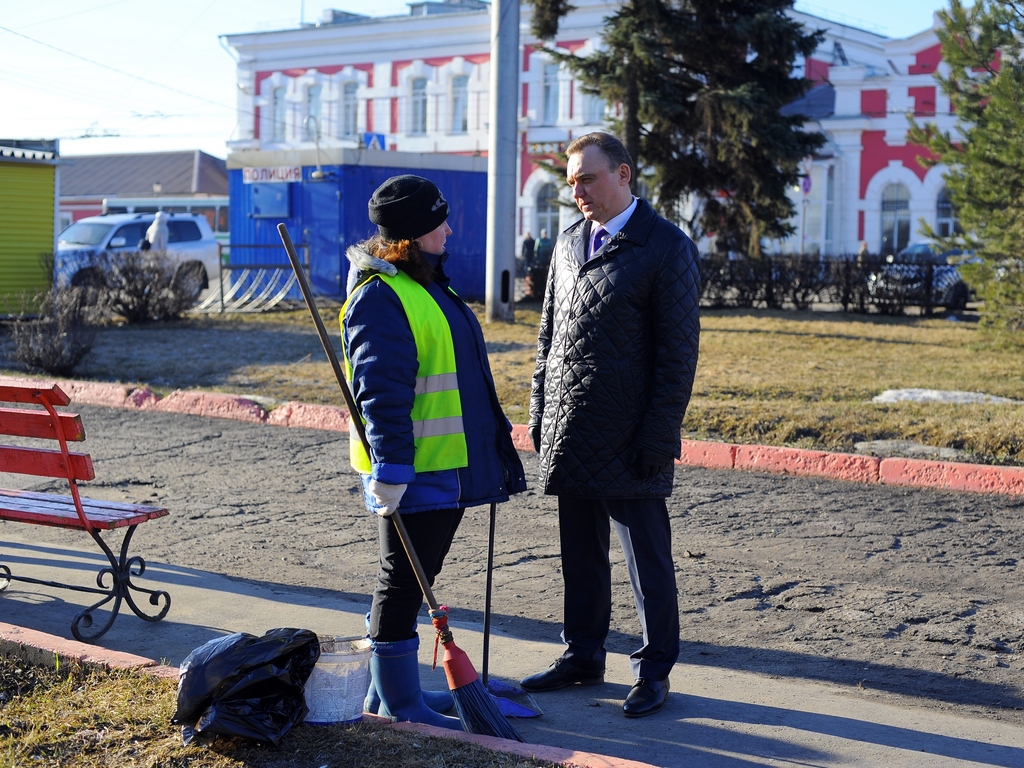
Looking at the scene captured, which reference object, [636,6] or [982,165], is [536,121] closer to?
[636,6]

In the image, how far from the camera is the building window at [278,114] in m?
50.5

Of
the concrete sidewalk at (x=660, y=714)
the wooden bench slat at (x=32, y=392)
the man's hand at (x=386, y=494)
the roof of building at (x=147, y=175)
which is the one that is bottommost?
the concrete sidewalk at (x=660, y=714)

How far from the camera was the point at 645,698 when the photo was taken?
3.81 metres

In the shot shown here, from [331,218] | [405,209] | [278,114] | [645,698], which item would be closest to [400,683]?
[645,698]

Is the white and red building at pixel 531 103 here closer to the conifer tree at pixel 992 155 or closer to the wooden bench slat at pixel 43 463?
the conifer tree at pixel 992 155

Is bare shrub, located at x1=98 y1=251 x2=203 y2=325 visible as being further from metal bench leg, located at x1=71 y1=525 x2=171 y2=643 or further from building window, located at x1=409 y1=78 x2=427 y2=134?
building window, located at x1=409 y1=78 x2=427 y2=134

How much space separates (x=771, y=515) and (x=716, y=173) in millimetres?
11775

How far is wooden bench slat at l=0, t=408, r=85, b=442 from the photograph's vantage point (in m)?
4.57

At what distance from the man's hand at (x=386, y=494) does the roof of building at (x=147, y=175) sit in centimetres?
5807

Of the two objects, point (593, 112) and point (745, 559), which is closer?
point (745, 559)

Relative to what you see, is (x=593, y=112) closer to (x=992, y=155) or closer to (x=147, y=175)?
(x=147, y=175)

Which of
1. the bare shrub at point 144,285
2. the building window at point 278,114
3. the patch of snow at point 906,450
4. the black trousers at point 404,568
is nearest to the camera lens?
the black trousers at point 404,568

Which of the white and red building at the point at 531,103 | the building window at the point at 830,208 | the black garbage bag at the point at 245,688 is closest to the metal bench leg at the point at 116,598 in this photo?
the black garbage bag at the point at 245,688

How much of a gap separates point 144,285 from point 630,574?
1425 cm
